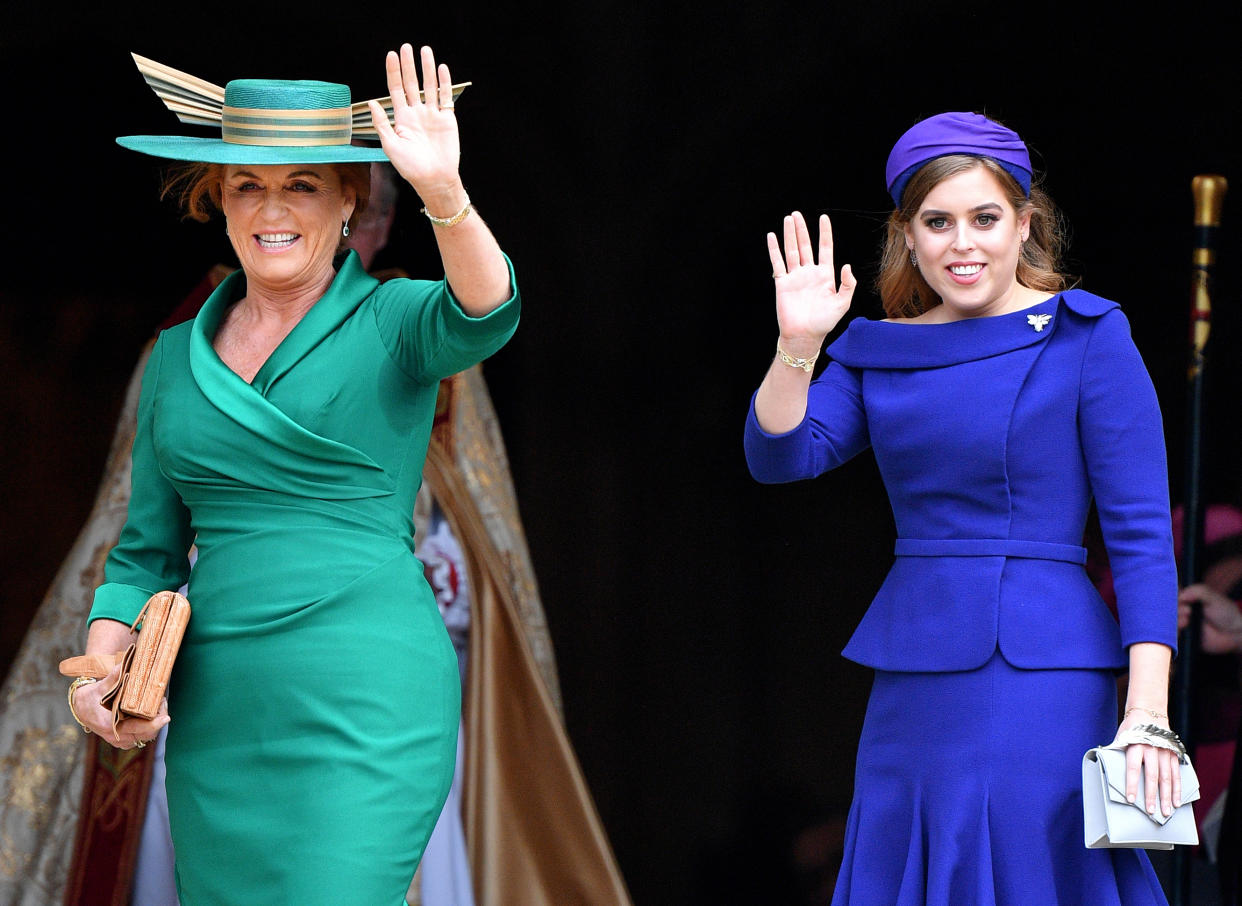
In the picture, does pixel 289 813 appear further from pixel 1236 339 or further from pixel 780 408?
pixel 1236 339

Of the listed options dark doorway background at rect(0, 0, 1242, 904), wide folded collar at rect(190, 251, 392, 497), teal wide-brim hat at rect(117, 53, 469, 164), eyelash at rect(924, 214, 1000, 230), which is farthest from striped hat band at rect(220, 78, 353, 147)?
dark doorway background at rect(0, 0, 1242, 904)

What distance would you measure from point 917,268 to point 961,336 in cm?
22

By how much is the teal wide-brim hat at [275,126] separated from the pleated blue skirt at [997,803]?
4.16 ft

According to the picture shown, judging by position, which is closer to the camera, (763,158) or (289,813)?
(289,813)

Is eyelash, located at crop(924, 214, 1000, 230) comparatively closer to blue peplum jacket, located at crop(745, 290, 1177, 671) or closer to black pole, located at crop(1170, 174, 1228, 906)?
blue peplum jacket, located at crop(745, 290, 1177, 671)

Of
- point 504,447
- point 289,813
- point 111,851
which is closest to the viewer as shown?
point 289,813

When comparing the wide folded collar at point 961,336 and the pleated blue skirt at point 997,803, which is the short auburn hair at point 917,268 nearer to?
the wide folded collar at point 961,336

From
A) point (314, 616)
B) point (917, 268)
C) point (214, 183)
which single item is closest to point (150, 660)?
point (314, 616)

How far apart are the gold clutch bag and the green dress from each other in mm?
111

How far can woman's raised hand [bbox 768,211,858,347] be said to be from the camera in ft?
9.87

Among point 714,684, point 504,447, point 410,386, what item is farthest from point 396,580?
point 714,684

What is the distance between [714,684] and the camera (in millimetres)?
5383

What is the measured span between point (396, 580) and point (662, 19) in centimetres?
282

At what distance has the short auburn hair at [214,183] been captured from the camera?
3195 mm
